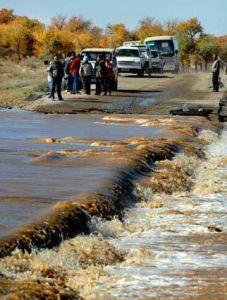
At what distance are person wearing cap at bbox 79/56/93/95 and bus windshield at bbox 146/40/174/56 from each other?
30.9 meters

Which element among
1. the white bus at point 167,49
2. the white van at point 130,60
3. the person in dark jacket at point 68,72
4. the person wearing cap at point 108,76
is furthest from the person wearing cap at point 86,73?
the white bus at point 167,49

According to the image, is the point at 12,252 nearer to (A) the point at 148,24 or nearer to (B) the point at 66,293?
(B) the point at 66,293

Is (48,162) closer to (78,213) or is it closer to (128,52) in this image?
(78,213)

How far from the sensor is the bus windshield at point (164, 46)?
6016 centimetres

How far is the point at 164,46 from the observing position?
60.8m

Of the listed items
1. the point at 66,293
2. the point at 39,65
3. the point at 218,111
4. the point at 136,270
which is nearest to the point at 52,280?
the point at 66,293

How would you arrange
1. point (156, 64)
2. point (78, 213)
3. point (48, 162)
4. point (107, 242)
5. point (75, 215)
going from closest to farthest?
point (107, 242), point (75, 215), point (78, 213), point (48, 162), point (156, 64)

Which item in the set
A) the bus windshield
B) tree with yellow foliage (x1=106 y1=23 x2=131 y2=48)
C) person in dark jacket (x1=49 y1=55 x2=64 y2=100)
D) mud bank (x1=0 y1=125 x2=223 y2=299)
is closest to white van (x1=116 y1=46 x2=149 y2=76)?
the bus windshield

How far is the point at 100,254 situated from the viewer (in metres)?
7.79

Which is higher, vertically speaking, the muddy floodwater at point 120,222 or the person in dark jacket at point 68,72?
the person in dark jacket at point 68,72

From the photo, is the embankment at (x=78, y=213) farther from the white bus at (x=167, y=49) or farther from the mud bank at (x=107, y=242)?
the white bus at (x=167, y=49)

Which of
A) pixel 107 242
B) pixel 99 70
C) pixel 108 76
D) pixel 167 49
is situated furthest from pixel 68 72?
pixel 167 49

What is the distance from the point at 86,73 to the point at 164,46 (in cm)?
3269

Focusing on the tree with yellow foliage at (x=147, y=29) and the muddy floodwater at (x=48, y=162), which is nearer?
the muddy floodwater at (x=48, y=162)
